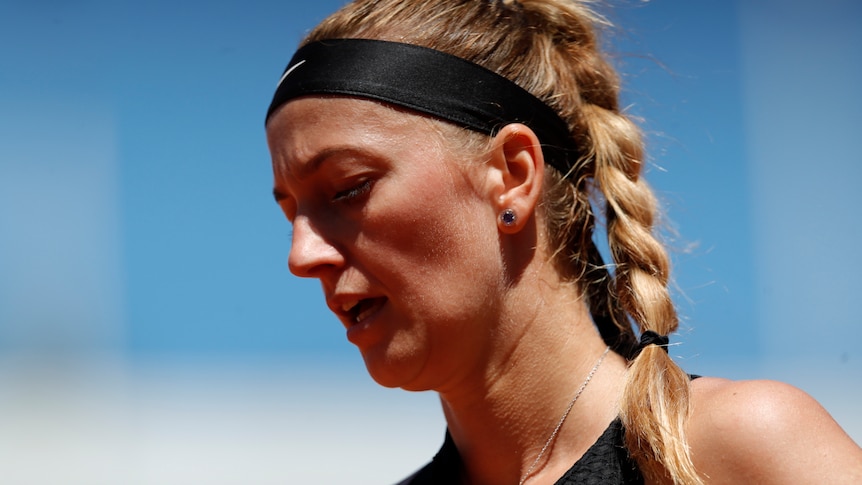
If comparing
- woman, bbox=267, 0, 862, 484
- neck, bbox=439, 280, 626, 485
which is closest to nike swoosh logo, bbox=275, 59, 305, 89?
woman, bbox=267, 0, 862, 484

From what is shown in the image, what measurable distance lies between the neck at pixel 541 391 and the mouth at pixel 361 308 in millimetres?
300

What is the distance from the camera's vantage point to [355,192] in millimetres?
2576

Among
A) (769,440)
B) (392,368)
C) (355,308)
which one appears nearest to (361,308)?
(355,308)

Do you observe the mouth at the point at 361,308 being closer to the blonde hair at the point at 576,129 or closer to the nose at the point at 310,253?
the nose at the point at 310,253

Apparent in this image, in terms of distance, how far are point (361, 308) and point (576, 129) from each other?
2.68 feet

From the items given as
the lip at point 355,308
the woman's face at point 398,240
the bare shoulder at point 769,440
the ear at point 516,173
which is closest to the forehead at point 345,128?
the woman's face at point 398,240

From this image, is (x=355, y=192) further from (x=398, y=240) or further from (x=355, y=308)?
(x=355, y=308)

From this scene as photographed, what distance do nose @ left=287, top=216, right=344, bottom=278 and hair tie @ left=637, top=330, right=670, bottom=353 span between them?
81 centimetres

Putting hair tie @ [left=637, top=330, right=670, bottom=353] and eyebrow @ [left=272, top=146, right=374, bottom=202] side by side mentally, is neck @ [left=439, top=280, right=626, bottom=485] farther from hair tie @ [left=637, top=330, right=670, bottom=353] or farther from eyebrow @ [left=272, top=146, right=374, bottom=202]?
eyebrow @ [left=272, top=146, right=374, bottom=202]

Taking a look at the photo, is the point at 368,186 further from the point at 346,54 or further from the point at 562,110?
the point at 562,110

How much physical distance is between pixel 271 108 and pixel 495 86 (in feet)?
2.15

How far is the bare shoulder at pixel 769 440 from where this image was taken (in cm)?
212

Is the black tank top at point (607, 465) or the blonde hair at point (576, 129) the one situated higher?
the blonde hair at point (576, 129)

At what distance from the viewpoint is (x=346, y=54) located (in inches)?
108
